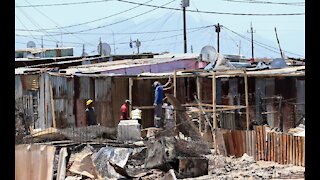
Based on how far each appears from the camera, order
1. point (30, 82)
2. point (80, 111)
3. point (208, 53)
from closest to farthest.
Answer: point (80, 111) < point (30, 82) < point (208, 53)

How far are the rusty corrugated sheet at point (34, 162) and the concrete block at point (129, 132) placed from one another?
5775mm

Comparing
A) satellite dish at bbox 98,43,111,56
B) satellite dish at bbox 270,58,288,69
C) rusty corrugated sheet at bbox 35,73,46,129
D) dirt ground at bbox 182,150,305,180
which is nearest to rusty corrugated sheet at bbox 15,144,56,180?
dirt ground at bbox 182,150,305,180

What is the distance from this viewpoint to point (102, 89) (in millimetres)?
17141

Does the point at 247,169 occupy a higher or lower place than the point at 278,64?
lower

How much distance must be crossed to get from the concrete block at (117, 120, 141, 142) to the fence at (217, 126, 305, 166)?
214cm

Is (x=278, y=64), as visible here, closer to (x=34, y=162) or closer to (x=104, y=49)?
(x=34, y=162)

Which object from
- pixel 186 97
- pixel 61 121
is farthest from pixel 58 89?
pixel 186 97

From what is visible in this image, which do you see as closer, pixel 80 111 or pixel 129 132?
pixel 129 132

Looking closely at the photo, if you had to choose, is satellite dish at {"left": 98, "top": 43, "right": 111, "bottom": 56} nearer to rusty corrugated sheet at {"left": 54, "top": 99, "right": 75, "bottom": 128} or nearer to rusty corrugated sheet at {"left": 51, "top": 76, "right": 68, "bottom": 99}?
rusty corrugated sheet at {"left": 51, "top": 76, "right": 68, "bottom": 99}

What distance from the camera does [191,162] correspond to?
9414mm

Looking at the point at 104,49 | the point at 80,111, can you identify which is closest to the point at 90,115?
the point at 80,111

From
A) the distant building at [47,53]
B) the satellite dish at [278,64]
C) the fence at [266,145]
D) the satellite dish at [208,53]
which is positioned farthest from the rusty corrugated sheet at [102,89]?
the distant building at [47,53]

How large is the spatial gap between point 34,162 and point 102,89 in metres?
11.2
